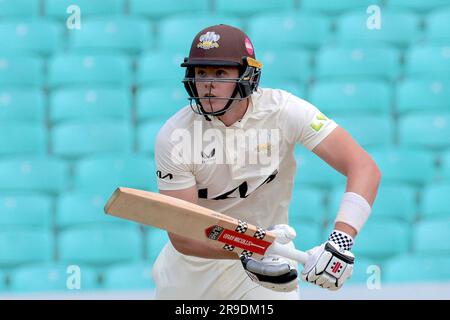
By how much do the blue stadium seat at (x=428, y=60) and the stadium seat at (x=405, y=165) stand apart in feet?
2.35

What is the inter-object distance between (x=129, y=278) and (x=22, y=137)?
121cm

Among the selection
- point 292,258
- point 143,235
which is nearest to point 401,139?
point 143,235

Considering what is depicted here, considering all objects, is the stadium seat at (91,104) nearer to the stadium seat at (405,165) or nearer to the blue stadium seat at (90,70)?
the blue stadium seat at (90,70)

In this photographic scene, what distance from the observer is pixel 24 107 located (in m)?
6.91

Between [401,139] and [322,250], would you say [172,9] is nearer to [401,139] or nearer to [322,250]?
[401,139]

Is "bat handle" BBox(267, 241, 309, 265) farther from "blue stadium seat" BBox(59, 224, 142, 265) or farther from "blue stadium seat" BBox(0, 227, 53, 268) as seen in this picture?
"blue stadium seat" BBox(0, 227, 53, 268)

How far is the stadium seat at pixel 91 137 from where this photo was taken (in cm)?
668

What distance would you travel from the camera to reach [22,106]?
6.91m

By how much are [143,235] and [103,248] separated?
250 mm

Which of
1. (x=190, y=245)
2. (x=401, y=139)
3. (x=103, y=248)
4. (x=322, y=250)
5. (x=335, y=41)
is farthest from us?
(x=335, y=41)

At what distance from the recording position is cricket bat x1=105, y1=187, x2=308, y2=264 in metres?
3.55

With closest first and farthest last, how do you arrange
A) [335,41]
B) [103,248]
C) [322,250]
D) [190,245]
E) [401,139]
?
[322,250]
[190,245]
[103,248]
[401,139]
[335,41]

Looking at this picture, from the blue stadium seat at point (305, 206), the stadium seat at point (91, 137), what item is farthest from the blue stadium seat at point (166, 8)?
the blue stadium seat at point (305, 206)

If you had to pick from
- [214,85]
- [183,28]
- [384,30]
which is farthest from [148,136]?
[214,85]
